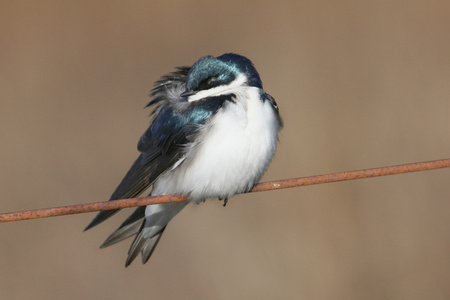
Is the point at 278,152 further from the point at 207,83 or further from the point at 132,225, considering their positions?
the point at 207,83

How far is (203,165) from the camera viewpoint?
6.67 feet

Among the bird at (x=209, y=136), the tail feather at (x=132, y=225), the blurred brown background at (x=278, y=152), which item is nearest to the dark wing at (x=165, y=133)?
the bird at (x=209, y=136)

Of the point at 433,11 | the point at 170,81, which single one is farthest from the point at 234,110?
the point at 433,11

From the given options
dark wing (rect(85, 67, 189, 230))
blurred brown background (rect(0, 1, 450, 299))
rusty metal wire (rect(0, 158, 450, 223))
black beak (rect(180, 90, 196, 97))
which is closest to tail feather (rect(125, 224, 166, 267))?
dark wing (rect(85, 67, 189, 230))

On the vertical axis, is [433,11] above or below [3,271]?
above

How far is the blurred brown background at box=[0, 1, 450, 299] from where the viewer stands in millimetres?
3150

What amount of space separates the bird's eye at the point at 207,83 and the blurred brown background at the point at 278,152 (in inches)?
46.8

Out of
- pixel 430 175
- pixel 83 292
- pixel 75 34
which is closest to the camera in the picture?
pixel 83 292

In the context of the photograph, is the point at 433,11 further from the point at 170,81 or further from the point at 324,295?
the point at 170,81

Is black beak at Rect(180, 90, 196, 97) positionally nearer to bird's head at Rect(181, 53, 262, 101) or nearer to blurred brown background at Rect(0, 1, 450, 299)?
bird's head at Rect(181, 53, 262, 101)

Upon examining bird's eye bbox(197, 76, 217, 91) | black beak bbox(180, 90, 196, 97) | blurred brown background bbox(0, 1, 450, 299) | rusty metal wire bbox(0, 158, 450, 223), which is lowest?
blurred brown background bbox(0, 1, 450, 299)

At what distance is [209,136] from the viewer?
2.01 metres

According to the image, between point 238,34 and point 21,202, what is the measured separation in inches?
56.4

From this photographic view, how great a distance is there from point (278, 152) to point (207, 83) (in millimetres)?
1313
